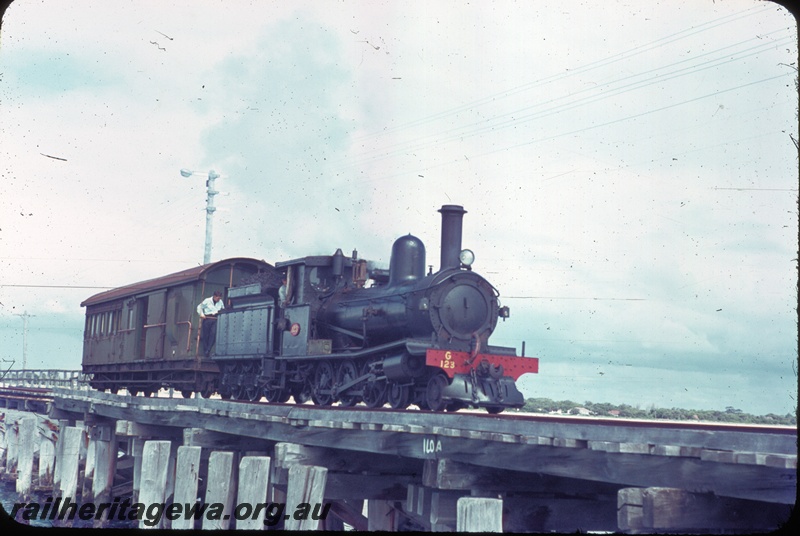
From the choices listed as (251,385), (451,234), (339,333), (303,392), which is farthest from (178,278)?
(451,234)

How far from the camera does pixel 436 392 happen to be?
1554 cm

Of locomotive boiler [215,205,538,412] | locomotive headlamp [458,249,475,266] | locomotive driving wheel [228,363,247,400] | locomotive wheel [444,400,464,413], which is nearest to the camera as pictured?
locomotive wheel [444,400,464,413]

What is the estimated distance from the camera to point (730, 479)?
266 inches

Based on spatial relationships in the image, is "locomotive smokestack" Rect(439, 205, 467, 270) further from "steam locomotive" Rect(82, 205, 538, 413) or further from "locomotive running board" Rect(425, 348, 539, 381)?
"locomotive running board" Rect(425, 348, 539, 381)

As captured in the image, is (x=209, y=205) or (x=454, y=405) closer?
(x=454, y=405)

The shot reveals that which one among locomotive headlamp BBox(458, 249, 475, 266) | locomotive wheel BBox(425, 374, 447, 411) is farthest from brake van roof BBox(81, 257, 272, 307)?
locomotive wheel BBox(425, 374, 447, 411)

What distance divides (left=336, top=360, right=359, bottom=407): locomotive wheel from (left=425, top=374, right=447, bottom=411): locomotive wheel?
227 cm

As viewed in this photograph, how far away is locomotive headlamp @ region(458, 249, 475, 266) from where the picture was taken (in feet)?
55.4

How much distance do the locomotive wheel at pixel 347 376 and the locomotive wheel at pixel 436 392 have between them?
2.27m

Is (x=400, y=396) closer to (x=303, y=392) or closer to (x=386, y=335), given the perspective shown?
(x=386, y=335)

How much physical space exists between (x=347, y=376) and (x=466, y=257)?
3.44m

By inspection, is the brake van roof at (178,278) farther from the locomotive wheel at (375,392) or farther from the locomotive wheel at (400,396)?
the locomotive wheel at (400,396)

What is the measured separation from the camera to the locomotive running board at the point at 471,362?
599 inches

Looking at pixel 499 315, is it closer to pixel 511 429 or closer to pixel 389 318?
pixel 389 318
